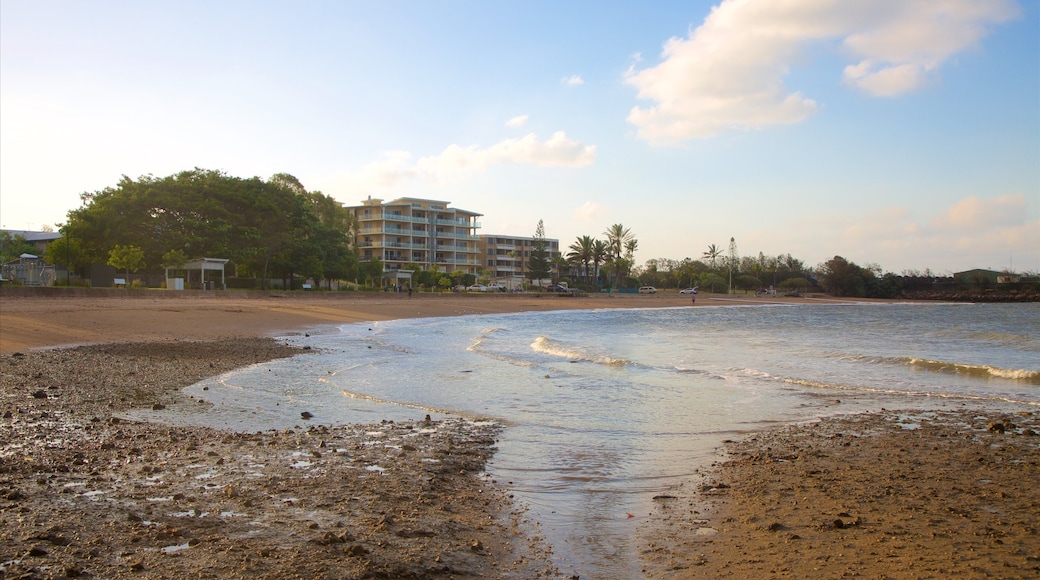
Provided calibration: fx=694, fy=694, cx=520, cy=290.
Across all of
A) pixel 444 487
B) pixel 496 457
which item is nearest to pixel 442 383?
pixel 496 457

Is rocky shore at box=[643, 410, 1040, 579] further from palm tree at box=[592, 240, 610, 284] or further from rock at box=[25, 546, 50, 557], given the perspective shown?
palm tree at box=[592, 240, 610, 284]

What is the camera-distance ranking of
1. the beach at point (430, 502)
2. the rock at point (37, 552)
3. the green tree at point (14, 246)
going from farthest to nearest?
the green tree at point (14, 246), the beach at point (430, 502), the rock at point (37, 552)

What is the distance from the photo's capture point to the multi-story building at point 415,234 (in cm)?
12206

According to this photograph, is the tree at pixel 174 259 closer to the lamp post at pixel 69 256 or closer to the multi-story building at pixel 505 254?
the lamp post at pixel 69 256

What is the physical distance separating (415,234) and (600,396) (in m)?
114

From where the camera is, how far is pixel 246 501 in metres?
5.52

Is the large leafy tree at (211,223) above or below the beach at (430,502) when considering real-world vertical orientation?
above

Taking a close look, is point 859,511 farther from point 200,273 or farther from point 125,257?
point 200,273

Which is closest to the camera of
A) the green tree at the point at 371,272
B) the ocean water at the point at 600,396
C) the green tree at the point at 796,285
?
the ocean water at the point at 600,396

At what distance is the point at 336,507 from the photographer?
5496mm

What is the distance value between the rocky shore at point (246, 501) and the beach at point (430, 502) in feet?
0.07

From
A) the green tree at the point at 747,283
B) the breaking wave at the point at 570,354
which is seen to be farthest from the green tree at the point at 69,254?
the green tree at the point at 747,283

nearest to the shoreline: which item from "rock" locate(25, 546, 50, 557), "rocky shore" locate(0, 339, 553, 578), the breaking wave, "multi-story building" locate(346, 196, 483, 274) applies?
the breaking wave

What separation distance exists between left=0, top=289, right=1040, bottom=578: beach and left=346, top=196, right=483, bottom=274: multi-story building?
11024 centimetres
